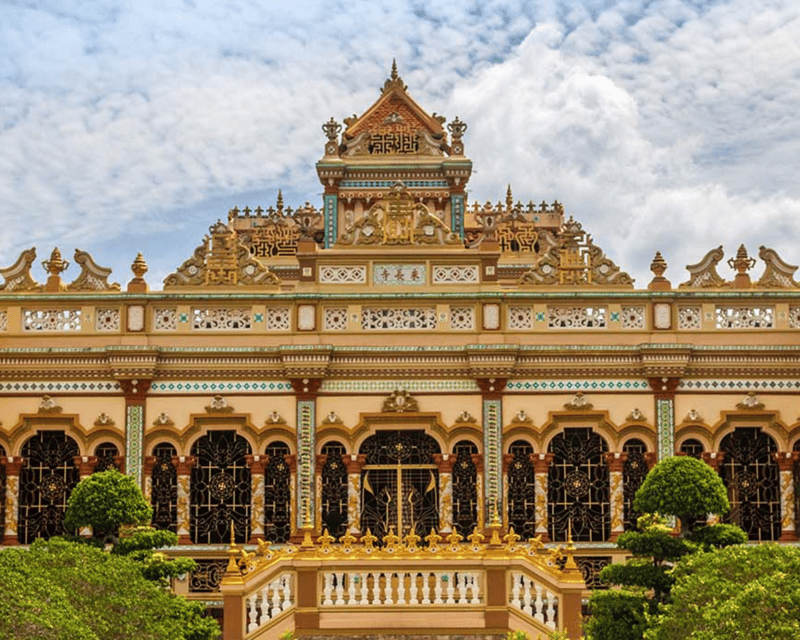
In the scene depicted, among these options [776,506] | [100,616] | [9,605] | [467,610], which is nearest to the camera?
[9,605]

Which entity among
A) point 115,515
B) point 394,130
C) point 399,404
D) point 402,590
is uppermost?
point 394,130

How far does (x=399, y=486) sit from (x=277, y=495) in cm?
239

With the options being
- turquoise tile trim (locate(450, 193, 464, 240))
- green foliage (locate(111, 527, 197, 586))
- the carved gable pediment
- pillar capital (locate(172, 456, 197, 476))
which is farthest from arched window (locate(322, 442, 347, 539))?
the carved gable pediment

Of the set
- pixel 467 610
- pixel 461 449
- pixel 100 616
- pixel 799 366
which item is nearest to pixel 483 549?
pixel 467 610

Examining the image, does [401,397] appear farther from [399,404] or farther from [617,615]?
[617,615]

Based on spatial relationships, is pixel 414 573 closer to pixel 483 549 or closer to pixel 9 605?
pixel 483 549

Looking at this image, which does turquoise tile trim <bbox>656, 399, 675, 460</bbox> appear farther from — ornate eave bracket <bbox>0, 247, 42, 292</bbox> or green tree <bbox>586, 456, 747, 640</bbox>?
ornate eave bracket <bbox>0, 247, 42, 292</bbox>

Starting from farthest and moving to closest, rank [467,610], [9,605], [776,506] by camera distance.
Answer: [776,506] → [467,610] → [9,605]

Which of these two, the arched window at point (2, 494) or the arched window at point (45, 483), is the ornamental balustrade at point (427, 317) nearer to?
the arched window at point (45, 483)

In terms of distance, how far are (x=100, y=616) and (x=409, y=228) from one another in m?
12.7

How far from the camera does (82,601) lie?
580 inches

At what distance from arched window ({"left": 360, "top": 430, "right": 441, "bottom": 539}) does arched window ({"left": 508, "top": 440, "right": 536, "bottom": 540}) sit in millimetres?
1450

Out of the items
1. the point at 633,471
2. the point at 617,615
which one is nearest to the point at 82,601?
the point at 617,615

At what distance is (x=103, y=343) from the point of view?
988 inches
